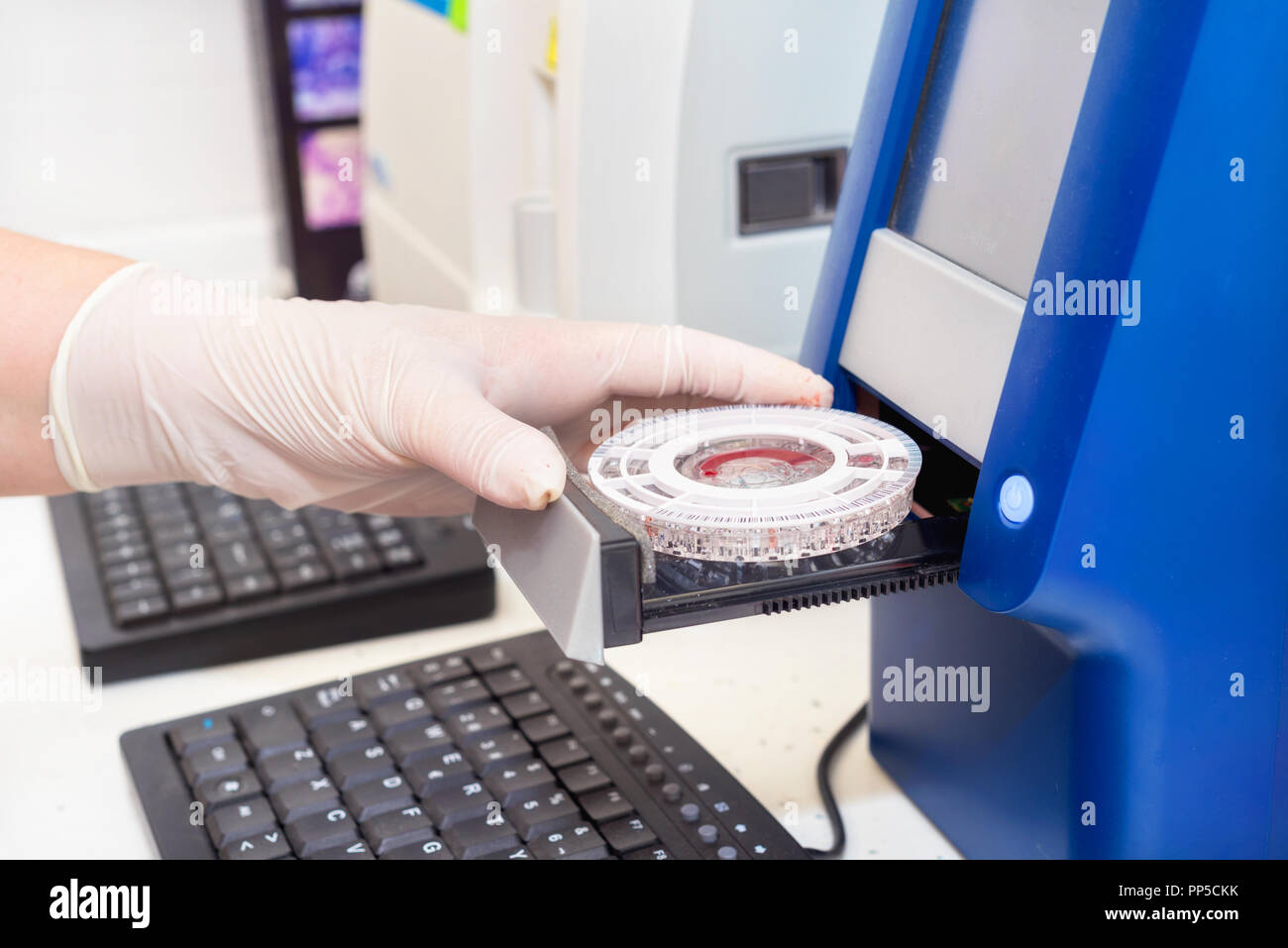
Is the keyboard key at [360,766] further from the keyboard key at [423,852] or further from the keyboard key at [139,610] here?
the keyboard key at [139,610]

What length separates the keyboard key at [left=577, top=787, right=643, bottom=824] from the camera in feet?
1.93

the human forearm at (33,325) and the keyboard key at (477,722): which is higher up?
the human forearm at (33,325)

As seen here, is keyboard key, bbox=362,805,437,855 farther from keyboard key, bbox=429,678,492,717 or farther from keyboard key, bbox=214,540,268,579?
keyboard key, bbox=214,540,268,579

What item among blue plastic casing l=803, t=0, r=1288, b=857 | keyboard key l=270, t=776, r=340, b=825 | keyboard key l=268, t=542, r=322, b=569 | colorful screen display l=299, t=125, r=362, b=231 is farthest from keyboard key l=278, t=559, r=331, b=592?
colorful screen display l=299, t=125, r=362, b=231

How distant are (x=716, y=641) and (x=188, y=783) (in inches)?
12.8

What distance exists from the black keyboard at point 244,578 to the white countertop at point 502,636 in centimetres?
2

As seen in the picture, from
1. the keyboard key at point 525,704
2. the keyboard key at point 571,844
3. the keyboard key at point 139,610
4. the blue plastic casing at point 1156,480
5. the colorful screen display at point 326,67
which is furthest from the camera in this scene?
the colorful screen display at point 326,67

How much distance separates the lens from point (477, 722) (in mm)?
662

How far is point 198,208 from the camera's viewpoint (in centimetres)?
175

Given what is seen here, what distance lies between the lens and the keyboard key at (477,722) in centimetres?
65

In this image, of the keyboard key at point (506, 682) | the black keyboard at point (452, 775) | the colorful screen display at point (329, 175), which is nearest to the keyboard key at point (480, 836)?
the black keyboard at point (452, 775)

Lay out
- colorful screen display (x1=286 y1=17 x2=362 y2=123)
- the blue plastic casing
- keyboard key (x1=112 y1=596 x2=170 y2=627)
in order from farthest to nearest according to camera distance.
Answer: colorful screen display (x1=286 y1=17 x2=362 y2=123)
keyboard key (x1=112 y1=596 x2=170 y2=627)
the blue plastic casing

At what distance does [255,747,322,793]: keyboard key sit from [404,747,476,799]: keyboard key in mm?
49
